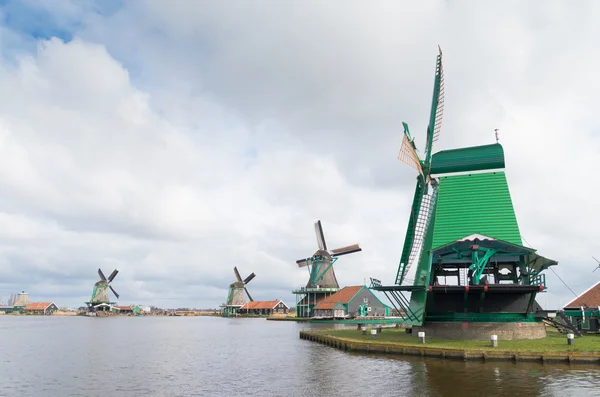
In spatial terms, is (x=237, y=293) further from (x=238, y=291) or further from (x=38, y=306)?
(x=38, y=306)

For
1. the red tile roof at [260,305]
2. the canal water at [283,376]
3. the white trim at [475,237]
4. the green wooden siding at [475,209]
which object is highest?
the green wooden siding at [475,209]

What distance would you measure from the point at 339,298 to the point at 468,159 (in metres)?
54.4

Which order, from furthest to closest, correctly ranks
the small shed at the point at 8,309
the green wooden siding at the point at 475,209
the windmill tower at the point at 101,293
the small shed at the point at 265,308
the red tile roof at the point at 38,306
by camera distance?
the small shed at the point at 8,309 < the red tile roof at the point at 38,306 < the windmill tower at the point at 101,293 < the small shed at the point at 265,308 < the green wooden siding at the point at 475,209

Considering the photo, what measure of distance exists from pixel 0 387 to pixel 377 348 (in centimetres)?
2039

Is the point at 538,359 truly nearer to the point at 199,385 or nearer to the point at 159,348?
the point at 199,385

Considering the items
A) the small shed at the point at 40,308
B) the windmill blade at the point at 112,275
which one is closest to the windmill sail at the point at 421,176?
the windmill blade at the point at 112,275

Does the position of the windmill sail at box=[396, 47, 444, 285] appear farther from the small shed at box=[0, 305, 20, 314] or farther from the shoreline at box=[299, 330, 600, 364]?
the small shed at box=[0, 305, 20, 314]

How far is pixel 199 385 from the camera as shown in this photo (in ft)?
71.9

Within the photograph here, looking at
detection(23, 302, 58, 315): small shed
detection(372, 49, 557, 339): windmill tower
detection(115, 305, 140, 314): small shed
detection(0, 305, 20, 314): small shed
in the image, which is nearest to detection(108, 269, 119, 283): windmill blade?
detection(115, 305, 140, 314): small shed

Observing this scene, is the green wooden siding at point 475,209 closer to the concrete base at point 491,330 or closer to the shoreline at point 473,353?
the concrete base at point 491,330

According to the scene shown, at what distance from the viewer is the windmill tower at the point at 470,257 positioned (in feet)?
99.4

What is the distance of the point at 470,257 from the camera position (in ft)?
105

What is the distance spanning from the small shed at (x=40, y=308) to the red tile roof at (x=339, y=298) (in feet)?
433

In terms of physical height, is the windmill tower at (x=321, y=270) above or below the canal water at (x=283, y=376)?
above
